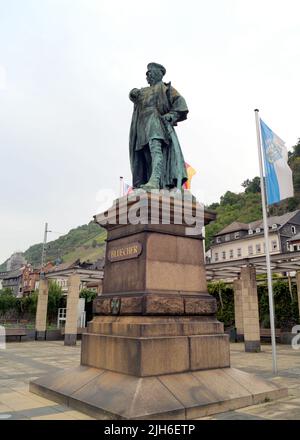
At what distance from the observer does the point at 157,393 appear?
16.5ft

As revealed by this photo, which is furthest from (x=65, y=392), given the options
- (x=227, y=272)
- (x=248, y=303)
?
(x=227, y=272)

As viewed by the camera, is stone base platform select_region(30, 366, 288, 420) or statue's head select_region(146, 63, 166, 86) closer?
stone base platform select_region(30, 366, 288, 420)

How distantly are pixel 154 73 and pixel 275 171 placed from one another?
5.92 m

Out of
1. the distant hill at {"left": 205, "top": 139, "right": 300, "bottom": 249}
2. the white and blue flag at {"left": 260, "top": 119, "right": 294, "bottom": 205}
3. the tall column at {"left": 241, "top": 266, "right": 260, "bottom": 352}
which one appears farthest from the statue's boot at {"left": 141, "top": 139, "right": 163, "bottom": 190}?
the distant hill at {"left": 205, "top": 139, "right": 300, "bottom": 249}

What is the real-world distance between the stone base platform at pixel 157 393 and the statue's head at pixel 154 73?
6.05 meters

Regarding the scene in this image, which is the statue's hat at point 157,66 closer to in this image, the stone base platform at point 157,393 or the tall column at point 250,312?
the stone base platform at point 157,393

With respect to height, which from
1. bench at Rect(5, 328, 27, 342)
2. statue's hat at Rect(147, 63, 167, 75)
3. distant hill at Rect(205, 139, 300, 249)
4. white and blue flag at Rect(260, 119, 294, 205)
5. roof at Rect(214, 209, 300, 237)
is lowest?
bench at Rect(5, 328, 27, 342)

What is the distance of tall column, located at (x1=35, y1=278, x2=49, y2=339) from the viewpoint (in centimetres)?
2558

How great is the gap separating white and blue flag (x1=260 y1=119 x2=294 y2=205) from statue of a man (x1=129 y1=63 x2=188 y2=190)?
17.2 feet

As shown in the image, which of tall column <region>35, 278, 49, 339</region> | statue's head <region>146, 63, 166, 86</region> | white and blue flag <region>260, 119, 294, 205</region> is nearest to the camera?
statue's head <region>146, 63, 166, 86</region>

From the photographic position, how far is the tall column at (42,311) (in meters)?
25.6

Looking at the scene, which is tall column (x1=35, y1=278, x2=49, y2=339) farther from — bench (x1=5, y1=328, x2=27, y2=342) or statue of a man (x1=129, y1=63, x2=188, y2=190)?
statue of a man (x1=129, y1=63, x2=188, y2=190)
